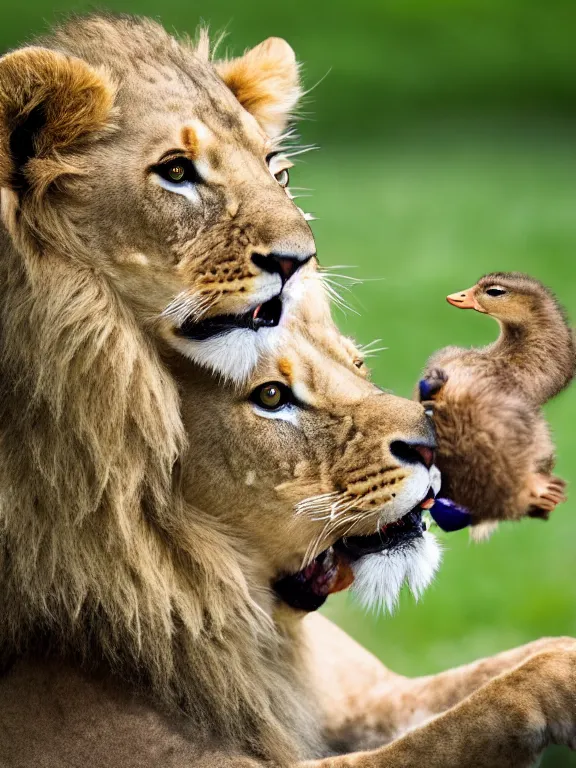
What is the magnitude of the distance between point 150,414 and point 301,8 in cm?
1249

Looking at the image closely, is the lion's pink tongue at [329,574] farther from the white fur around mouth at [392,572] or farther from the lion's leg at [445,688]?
the lion's leg at [445,688]

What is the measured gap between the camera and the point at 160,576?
117 inches

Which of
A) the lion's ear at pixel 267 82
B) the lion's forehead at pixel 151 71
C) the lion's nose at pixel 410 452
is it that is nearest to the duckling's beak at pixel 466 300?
the lion's nose at pixel 410 452

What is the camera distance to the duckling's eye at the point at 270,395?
2.96 metres

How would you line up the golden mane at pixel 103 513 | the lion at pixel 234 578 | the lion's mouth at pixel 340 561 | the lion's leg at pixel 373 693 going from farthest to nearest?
the lion's leg at pixel 373 693
the lion's mouth at pixel 340 561
the lion at pixel 234 578
the golden mane at pixel 103 513

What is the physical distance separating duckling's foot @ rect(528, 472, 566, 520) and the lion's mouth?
0.64 feet

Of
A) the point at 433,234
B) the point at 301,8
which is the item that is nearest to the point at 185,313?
the point at 433,234

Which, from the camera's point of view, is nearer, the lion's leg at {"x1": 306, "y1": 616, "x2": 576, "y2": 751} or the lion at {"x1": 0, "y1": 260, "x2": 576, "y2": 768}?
the lion at {"x1": 0, "y1": 260, "x2": 576, "y2": 768}

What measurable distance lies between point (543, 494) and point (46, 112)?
119cm

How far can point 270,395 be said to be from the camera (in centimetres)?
296

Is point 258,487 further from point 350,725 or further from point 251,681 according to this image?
point 350,725

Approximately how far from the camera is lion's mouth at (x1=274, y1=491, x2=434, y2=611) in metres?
3.04

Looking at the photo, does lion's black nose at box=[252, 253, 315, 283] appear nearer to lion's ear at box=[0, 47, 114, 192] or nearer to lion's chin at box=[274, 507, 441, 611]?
lion's ear at box=[0, 47, 114, 192]

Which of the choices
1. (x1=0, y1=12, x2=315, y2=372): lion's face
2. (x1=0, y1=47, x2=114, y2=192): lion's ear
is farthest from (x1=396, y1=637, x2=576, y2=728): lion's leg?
(x1=0, y1=47, x2=114, y2=192): lion's ear
